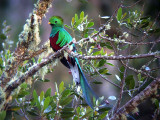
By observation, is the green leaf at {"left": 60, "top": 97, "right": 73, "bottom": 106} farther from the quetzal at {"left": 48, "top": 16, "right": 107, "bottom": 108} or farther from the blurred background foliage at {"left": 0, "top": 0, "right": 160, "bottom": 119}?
the blurred background foliage at {"left": 0, "top": 0, "right": 160, "bottom": 119}

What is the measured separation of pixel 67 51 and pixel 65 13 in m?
2.49

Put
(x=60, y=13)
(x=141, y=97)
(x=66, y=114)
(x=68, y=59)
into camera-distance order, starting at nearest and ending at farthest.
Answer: (x=141, y=97)
(x=66, y=114)
(x=68, y=59)
(x=60, y=13)

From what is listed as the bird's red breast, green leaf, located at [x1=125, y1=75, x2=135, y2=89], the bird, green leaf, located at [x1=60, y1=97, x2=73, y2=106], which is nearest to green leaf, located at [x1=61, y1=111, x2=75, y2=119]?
green leaf, located at [x1=60, y1=97, x2=73, y2=106]

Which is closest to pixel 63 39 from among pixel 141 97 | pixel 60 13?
pixel 141 97

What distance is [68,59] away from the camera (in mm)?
2518

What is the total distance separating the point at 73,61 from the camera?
246 cm

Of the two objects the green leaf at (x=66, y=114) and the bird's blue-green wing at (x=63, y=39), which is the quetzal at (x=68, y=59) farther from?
the green leaf at (x=66, y=114)

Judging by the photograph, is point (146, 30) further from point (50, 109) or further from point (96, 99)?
point (50, 109)

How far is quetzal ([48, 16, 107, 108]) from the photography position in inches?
81.3

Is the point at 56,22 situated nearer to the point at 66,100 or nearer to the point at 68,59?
the point at 68,59

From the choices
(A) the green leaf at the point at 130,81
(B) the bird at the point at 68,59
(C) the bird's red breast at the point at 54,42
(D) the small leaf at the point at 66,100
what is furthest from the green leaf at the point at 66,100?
(C) the bird's red breast at the point at 54,42

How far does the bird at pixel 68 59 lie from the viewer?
2061 mm

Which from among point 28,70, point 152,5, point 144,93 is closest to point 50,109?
point 28,70

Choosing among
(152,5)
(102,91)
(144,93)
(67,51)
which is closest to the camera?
(144,93)
